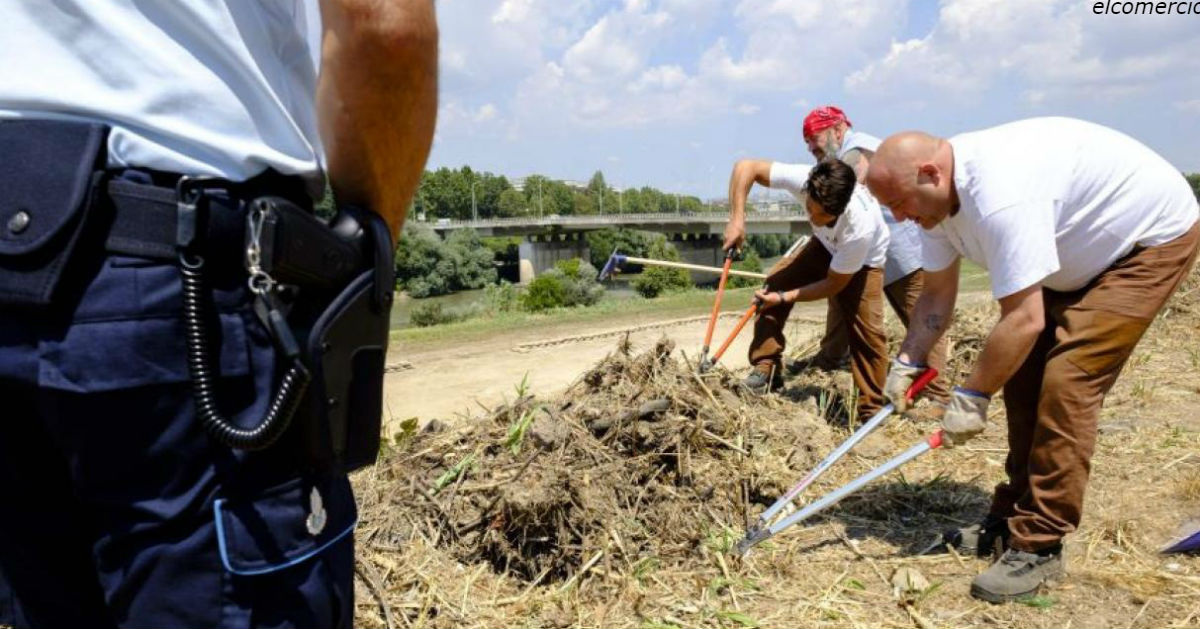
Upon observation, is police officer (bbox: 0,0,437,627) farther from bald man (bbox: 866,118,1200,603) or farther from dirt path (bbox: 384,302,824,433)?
dirt path (bbox: 384,302,824,433)

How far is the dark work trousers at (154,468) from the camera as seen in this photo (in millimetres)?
1167

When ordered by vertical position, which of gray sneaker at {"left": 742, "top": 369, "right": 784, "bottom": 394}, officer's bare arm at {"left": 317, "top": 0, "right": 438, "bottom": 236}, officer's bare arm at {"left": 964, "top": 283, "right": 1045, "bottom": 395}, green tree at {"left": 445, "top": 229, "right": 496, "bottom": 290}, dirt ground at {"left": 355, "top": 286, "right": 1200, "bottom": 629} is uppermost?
officer's bare arm at {"left": 317, "top": 0, "right": 438, "bottom": 236}

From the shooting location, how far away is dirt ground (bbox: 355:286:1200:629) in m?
2.92

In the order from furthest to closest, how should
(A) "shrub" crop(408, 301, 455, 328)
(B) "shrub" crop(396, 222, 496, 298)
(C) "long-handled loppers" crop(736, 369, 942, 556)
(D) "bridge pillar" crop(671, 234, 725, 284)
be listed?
(D) "bridge pillar" crop(671, 234, 725, 284), (B) "shrub" crop(396, 222, 496, 298), (A) "shrub" crop(408, 301, 455, 328), (C) "long-handled loppers" crop(736, 369, 942, 556)

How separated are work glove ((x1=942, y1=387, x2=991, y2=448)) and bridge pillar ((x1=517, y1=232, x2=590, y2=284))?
1524 inches

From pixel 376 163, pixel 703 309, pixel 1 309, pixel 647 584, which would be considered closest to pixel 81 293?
pixel 1 309

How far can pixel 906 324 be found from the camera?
237 inches

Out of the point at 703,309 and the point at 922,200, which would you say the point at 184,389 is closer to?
the point at 922,200

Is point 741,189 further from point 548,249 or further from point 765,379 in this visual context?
point 548,249

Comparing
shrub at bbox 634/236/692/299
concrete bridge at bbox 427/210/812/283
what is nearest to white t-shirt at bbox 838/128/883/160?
shrub at bbox 634/236/692/299

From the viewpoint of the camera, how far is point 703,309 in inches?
442

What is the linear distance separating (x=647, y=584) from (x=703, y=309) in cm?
825

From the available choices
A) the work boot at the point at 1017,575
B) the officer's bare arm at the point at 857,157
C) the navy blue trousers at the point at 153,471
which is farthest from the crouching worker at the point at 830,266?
the navy blue trousers at the point at 153,471

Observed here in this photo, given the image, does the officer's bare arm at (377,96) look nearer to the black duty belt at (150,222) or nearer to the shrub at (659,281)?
the black duty belt at (150,222)
